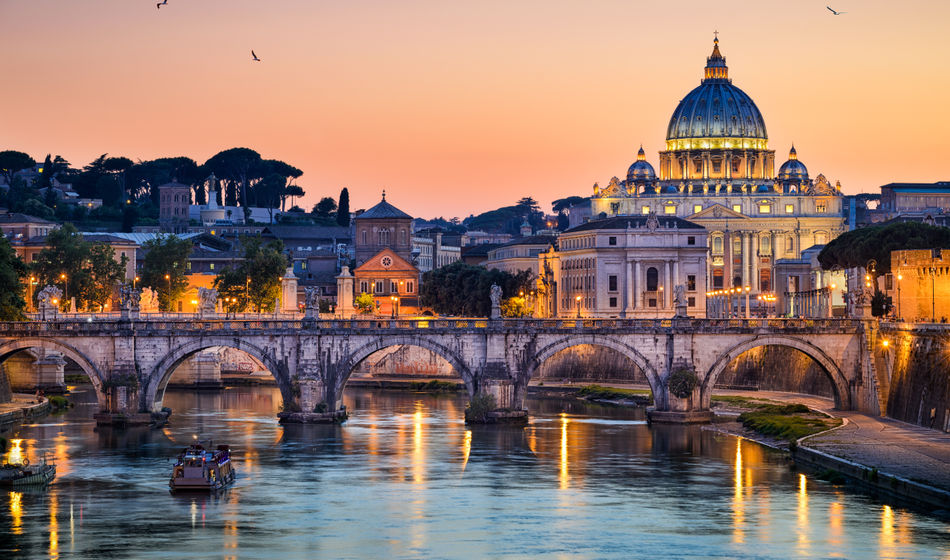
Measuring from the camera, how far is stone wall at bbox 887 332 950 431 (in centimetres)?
8419

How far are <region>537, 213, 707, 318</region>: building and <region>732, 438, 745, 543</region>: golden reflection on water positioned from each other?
93.9m

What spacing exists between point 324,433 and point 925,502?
37.3 m

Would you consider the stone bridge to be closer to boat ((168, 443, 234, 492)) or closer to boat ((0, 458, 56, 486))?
boat ((0, 458, 56, 486))

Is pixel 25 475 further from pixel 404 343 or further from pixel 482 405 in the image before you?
pixel 482 405

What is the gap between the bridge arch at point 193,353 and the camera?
97.2m

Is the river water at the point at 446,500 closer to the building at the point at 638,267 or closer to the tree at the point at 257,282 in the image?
the tree at the point at 257,282

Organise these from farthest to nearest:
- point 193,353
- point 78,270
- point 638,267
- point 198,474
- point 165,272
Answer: point 638,267 < point 165,272 < point 78,270 < point 193,353 < point 198,474

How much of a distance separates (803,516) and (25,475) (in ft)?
112

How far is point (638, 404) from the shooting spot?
374ft

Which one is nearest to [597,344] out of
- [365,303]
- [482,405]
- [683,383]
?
[683,383]

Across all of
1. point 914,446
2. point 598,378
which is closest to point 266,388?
point 598,378

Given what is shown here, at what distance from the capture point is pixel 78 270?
6083 inches

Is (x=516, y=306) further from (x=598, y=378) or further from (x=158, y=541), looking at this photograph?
(x=158, y=541)

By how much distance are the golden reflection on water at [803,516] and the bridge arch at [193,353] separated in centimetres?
3295
